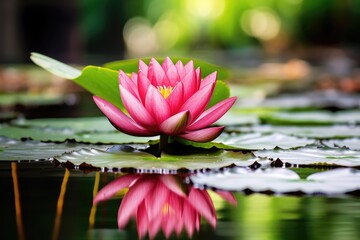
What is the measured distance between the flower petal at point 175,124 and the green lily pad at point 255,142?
0.38ft

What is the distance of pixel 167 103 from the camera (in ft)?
4.80

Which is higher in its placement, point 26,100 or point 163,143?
point 26,100

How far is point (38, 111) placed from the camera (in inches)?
122

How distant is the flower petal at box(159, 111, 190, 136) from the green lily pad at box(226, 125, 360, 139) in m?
0.53

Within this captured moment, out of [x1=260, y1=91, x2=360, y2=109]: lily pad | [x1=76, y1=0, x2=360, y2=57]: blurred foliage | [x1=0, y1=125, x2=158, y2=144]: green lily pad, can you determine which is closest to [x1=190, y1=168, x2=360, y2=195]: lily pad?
[x1=0, y1=125, x2=158, y2=144]: green lily pad

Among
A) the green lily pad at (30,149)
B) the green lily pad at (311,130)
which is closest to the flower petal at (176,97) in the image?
the green lily pad at (30,149)

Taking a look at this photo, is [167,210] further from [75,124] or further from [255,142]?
[75,124]

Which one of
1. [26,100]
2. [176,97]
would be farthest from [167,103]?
[26,100]

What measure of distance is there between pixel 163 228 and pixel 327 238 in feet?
0.59

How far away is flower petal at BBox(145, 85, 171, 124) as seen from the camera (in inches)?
57.1

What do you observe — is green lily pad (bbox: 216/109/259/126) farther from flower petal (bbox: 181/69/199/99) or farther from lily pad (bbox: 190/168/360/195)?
lily pad (bbox: 190/168/360/195)

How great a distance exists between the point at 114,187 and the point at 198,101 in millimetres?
250

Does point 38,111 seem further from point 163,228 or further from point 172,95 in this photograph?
point 163,228

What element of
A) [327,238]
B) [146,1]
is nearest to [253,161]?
[327,238]
